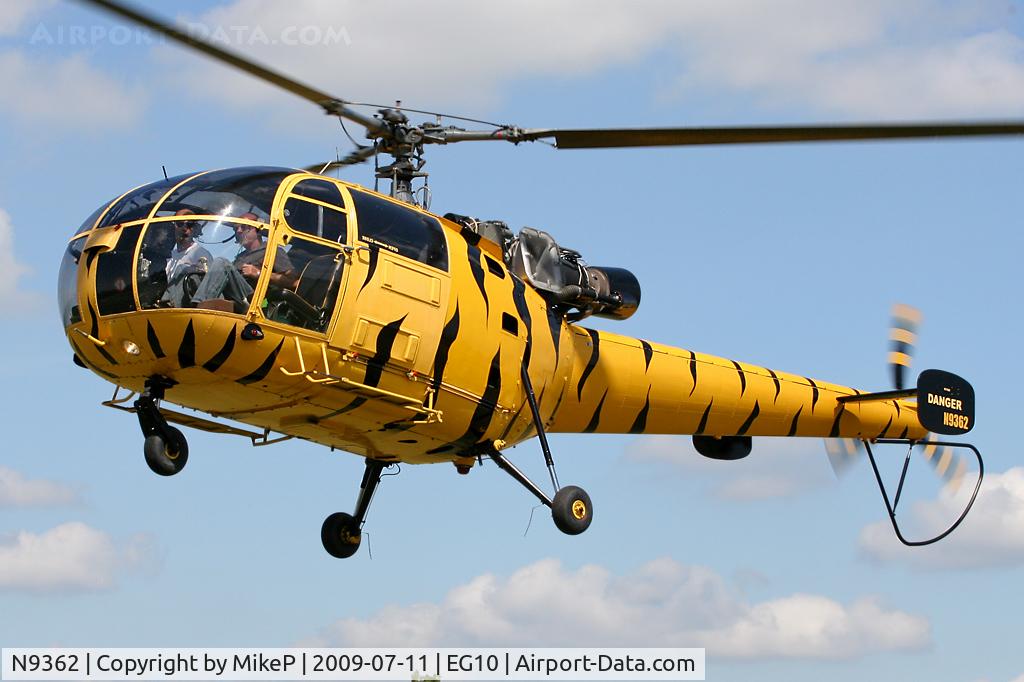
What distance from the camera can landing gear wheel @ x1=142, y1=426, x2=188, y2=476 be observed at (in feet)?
54.9

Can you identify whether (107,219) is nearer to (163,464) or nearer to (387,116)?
(163,464)

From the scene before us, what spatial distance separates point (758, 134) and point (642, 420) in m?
5.35

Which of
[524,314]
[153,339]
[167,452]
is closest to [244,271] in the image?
[153,339]

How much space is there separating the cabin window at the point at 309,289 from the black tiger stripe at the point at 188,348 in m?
0.77

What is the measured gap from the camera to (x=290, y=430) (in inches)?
730

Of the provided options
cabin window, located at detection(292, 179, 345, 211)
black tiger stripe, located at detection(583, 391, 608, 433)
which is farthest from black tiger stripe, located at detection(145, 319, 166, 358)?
black tiger stripe, located at detection(583, 391, 608, 433)

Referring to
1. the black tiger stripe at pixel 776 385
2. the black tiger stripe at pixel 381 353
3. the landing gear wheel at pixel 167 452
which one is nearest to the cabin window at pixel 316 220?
the black tiger stripe at pixel 381 353

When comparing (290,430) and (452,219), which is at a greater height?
(452,219)

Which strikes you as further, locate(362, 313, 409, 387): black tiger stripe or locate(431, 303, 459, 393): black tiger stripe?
locate(431, 303, 459, 393): black tiger stripe

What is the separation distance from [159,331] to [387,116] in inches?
170

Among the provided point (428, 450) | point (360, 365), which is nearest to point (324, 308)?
point (360, 365)

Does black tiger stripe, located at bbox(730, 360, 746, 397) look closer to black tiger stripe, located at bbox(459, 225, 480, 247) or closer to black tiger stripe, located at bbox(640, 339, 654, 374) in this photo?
black tiger stripe, located at bbox(640, 339, 654, 374)

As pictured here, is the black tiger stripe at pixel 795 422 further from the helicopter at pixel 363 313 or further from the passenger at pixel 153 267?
the passenger at pixel 153 267

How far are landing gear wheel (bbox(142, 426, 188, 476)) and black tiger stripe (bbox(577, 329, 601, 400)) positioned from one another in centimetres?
572
